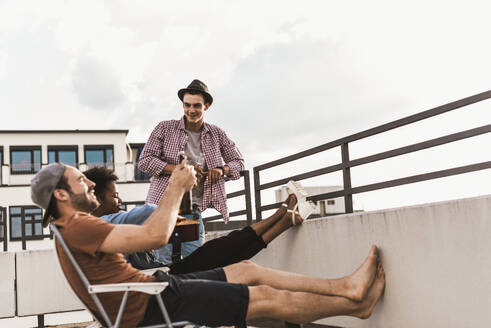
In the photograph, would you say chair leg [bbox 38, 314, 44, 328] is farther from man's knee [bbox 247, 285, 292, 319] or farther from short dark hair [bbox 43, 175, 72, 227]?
man's knee [bbox 247, 285, 292, 319]

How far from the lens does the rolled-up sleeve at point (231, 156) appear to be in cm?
579

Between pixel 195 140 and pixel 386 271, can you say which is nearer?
pixel 386 271

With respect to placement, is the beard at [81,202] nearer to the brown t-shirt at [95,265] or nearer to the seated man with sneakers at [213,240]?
the brown t-shirt at [95,265]

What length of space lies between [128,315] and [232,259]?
169 centimetres

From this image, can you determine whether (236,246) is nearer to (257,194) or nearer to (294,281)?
(294,281)

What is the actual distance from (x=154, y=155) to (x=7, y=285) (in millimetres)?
6000

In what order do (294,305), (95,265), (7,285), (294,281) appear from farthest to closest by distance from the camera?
(7,285) → (294,281) → (294,305) → (95,265)

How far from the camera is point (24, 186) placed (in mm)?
30375

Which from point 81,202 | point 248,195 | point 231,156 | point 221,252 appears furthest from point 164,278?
point 248,195

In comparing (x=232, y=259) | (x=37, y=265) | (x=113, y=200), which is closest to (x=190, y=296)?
(x=232, y=259)

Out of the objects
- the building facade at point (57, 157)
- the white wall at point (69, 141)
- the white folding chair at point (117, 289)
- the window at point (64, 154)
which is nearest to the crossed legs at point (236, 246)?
the white folding chair at point (117, 289)

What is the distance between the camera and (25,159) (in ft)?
105

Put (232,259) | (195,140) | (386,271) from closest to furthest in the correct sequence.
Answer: (386,271) → (232,259) → (195,140)

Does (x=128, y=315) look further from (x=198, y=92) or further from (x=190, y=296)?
(x=198, y=92)
